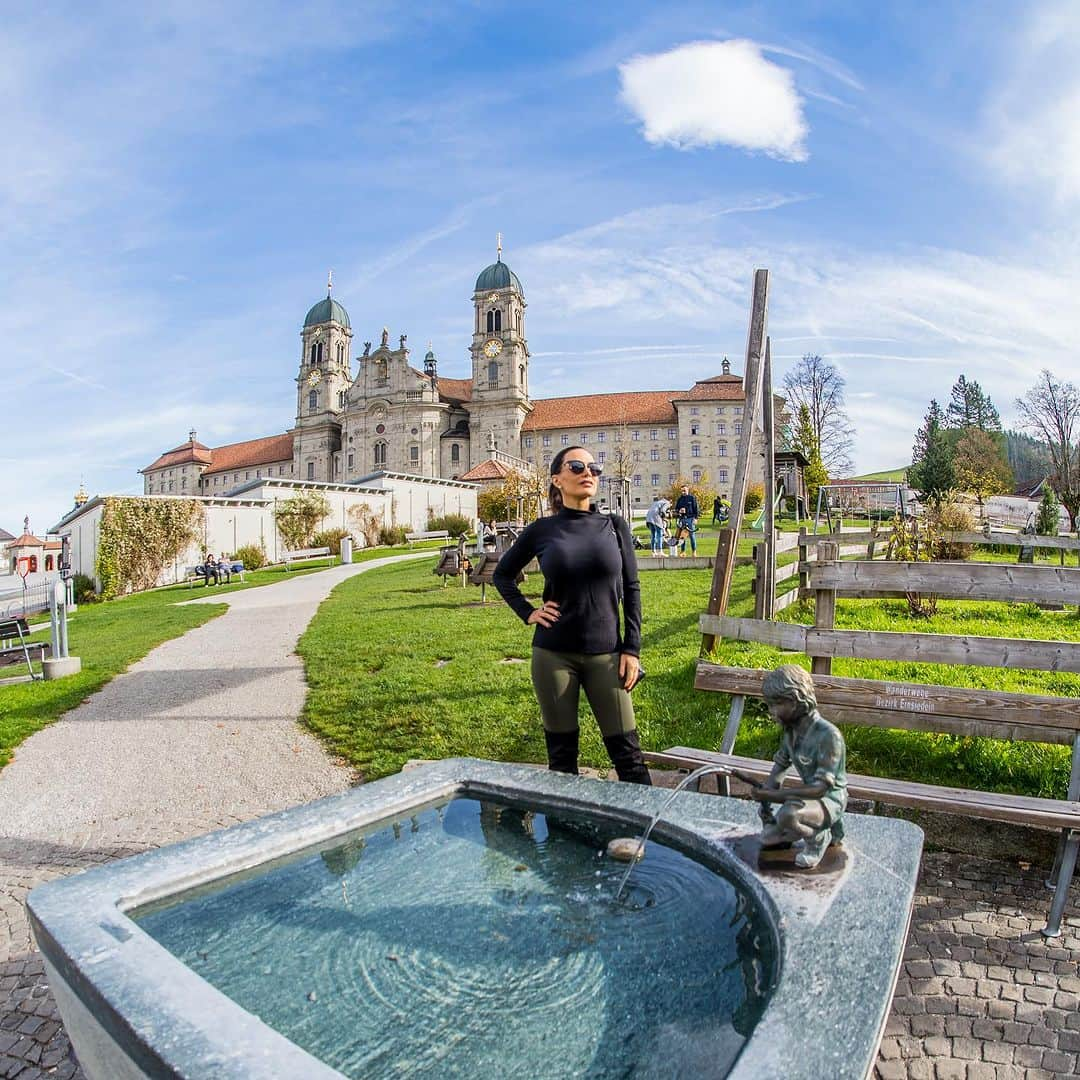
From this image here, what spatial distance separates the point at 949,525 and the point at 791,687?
1563 centimetres

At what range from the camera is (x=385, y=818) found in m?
3.12

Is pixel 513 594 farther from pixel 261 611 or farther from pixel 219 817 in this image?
pixel 261 611

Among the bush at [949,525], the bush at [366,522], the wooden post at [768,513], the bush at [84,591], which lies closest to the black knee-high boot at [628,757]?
the wooden post at [768,513]

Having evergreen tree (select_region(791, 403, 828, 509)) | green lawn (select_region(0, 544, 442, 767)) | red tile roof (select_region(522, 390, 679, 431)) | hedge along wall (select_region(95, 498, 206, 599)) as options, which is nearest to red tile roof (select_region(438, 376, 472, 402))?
red tile roof (select_region(522, 390, 679, 431))

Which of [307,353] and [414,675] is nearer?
[414,675]

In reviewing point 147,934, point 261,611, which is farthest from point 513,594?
point 261,611

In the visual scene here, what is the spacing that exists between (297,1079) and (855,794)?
3.02m

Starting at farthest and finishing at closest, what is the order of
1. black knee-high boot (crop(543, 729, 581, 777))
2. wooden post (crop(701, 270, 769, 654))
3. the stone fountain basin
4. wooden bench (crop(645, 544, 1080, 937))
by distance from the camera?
wooden post (crop(701, 270, 769, 654))
black knee-high boot (crop(543, 729, 581, 777))
wooden bench (crop(645, 544, 1080, 937))
the stone fountain basin

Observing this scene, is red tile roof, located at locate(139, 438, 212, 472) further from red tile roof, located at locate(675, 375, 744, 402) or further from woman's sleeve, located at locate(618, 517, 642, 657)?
woman's sleeve, located at locate(618, 517, 642, 657)

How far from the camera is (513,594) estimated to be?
416cm

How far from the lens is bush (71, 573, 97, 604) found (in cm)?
3117

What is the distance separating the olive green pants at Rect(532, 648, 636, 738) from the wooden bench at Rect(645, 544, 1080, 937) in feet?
1.80

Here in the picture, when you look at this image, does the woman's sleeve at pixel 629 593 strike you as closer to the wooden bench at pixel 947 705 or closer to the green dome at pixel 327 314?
the wooden bench at pixel 947 705

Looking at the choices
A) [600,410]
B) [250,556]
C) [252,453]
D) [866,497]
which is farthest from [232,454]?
[866,497]
